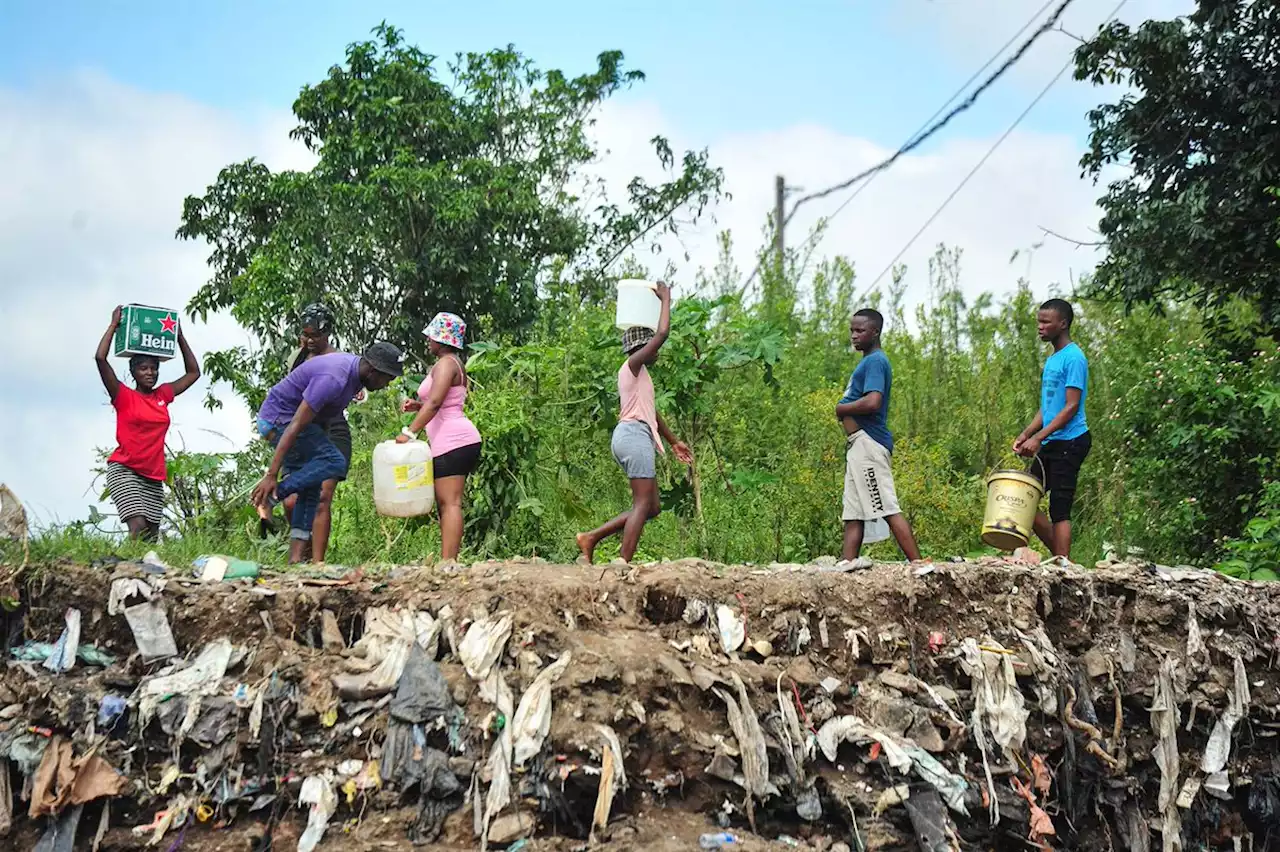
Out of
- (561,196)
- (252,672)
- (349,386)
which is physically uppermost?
(561,196)

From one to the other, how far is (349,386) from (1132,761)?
4.39 meters

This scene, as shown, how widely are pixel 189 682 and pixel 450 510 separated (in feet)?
6.20

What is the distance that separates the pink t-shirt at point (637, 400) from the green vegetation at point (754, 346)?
3.36ft

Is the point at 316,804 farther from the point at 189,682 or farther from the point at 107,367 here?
the point at 107,367

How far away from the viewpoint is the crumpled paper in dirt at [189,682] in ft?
15.0

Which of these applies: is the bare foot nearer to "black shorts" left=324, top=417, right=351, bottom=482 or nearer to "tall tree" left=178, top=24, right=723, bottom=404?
"black shorts" left=324, top=417, right=351, bottom=482

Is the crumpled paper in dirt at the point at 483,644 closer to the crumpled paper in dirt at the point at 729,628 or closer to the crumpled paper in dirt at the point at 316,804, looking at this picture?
the crumpled paper in dirt at the point at 316,804

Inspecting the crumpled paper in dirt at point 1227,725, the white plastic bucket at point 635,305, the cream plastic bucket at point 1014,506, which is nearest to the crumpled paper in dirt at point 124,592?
the white plastic bucket at point 635,305

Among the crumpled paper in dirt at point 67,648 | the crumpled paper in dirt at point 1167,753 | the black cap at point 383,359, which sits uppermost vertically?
the black cap at point 383,359

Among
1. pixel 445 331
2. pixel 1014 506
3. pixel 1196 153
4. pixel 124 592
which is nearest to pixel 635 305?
pixel 445 331

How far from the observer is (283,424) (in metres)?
6.52

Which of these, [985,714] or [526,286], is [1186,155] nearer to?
[985,714]

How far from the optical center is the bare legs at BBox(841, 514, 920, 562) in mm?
6547

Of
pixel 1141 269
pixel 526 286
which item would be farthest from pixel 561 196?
pixel 1141 269
